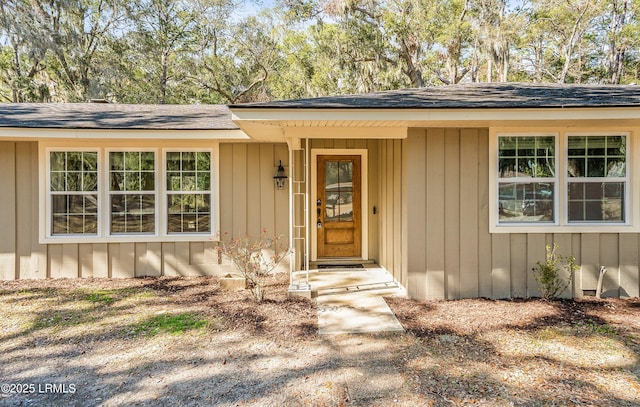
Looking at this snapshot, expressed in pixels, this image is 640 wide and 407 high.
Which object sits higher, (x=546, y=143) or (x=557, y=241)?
(x=546, y=143)

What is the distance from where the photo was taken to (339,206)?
6816 millimetres

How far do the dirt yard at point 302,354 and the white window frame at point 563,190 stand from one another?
0.93 metres

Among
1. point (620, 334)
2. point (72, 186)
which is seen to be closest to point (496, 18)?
point (620, 334)

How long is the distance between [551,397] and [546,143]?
3314 mm

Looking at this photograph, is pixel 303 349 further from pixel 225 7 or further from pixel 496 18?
pixel 225 7

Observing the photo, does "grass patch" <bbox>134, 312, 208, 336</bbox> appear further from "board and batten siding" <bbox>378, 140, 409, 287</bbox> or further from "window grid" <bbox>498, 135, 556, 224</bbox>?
"window grid" <bbox>498, 135, 556, 224</bbox>

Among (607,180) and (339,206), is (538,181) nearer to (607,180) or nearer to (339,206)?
(607,180)

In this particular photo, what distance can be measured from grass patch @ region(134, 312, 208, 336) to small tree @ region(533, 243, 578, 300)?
4.06 meters

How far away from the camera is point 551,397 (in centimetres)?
261

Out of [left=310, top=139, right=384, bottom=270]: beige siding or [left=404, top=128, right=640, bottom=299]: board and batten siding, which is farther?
[left=310, top=139, right=384, bottom=270]: beige siding

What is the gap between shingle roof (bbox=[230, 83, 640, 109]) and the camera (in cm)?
420

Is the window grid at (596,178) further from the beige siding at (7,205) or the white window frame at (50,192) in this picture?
the beige siding at (7,205)

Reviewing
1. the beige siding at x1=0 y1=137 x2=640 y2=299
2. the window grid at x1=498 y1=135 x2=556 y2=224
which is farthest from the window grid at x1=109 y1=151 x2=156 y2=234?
the window grid at x1=498 y1=135 x2=556 y2=224

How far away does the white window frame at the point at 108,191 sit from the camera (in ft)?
18.9
